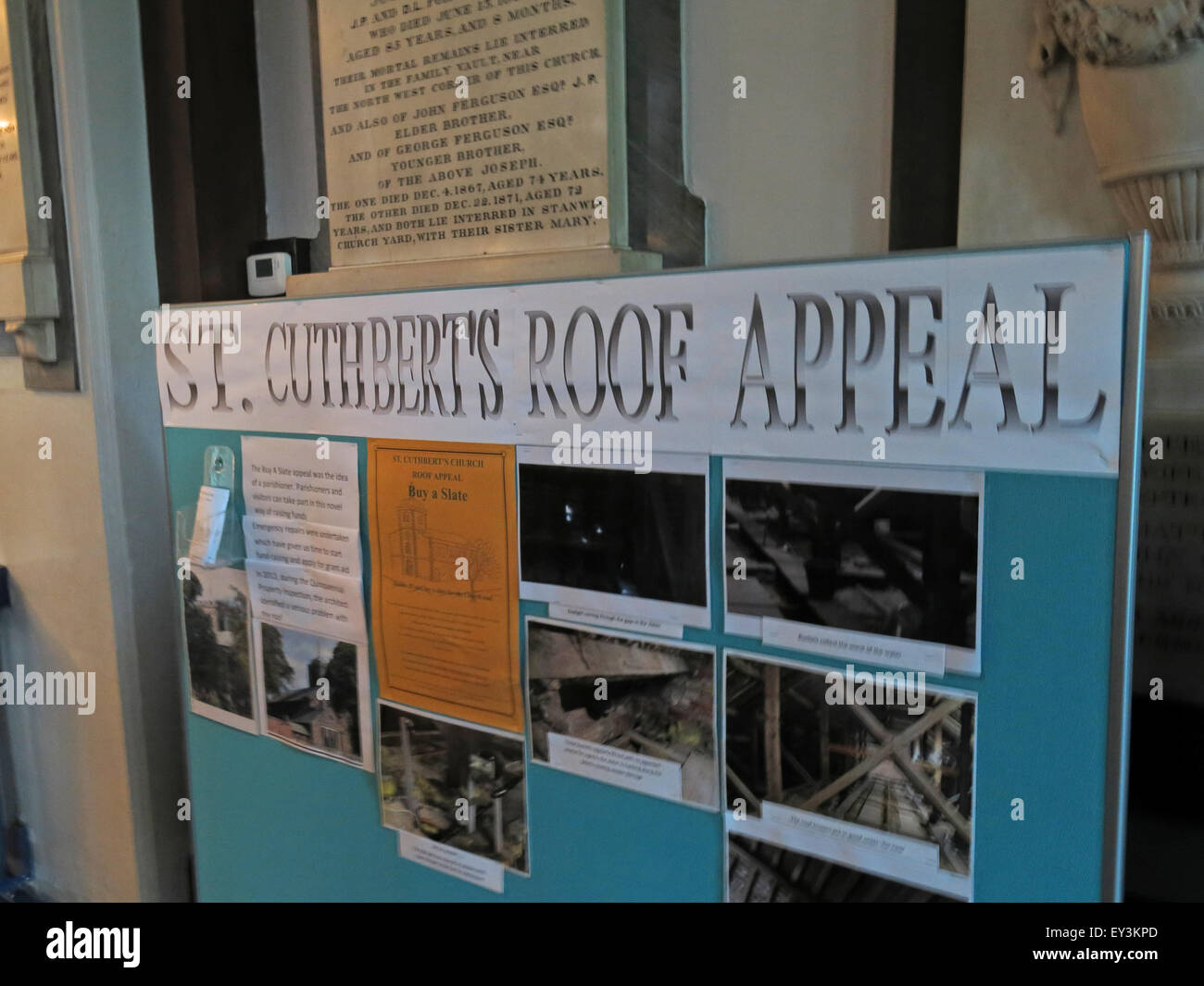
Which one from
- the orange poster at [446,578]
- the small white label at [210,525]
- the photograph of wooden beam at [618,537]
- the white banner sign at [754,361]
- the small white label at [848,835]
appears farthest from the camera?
the small white label at [210,525]

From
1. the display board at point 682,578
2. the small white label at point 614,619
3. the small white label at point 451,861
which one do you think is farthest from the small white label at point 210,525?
the small white label at point 614,619

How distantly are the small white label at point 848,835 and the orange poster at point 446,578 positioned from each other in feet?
1.22

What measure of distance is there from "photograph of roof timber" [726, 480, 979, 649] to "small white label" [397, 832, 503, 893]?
552 mm

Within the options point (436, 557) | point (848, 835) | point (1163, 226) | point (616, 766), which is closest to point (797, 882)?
point (848, 835)

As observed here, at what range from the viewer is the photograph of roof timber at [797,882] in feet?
3.19

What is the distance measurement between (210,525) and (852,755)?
42.4 inches

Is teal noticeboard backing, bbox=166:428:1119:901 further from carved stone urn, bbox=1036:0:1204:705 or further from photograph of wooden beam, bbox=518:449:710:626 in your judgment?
carved stone urn, bbox=1036:0:1204:705

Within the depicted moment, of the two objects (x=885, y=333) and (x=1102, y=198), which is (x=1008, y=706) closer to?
(x=885, y=333)

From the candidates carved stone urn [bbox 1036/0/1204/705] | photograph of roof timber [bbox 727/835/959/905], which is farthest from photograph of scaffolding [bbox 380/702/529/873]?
carved stone urn [bbox 1036/0/1204/705]

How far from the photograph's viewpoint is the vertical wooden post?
1020 mm

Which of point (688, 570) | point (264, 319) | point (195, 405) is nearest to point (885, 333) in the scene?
point (688, 570)

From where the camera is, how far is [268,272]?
1938 millimetres

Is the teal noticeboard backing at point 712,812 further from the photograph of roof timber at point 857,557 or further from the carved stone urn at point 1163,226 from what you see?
the carved stone urn at point 1163,226

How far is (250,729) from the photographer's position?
5.07 feet
